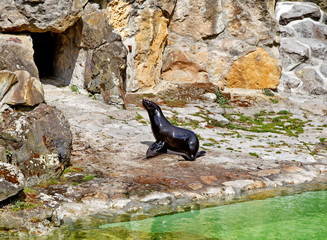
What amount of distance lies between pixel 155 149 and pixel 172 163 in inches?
14.0

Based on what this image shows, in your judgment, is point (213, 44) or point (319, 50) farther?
point (319, 50)

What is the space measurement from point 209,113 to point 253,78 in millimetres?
2358

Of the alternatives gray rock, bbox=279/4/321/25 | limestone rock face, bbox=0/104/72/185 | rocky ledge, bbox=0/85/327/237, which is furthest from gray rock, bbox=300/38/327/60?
limestone rock face, bbox=0/104/72/185

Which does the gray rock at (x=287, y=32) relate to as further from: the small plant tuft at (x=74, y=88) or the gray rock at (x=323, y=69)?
the small plant tuft at (x=74, y=88)

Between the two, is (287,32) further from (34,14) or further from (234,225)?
(234,225)

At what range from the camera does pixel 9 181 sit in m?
5.07

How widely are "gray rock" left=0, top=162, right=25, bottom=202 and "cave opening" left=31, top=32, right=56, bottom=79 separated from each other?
6937mm

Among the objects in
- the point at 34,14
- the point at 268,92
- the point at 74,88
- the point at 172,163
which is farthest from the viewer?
the point at 268,92

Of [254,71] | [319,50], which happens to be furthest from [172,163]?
[319,50]

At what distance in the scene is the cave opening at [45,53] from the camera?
1198cm

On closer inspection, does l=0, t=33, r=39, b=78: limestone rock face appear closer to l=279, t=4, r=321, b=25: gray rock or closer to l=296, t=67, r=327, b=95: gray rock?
l=296, t=67, r=327, b=95: gray rock

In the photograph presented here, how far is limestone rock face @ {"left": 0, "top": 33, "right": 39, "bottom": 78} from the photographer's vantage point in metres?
9.10

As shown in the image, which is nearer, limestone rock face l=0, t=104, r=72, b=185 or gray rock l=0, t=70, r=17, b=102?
limestone rock face l=0, t=104, r=72, b=185

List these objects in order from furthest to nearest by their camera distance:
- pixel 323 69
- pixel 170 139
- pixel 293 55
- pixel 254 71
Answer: pixel 293 55
pixel 323 69
pixel 254 71
pixel 170 139
